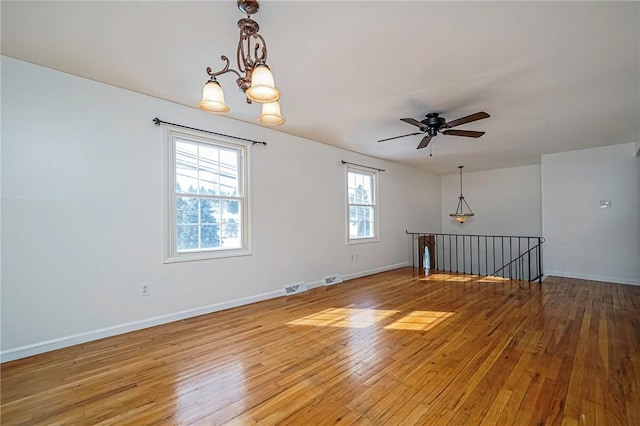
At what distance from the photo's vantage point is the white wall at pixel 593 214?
5.37 meters

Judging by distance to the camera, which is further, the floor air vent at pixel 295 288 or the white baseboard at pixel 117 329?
the floor air vent at pixel 295 288

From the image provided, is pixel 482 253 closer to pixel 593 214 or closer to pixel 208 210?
pixel 593 214

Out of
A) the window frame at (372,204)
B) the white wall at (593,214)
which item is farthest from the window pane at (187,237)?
the white wall at (593,214)

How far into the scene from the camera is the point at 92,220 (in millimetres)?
2977

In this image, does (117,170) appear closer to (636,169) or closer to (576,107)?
(576,107)

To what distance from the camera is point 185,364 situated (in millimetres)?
2473

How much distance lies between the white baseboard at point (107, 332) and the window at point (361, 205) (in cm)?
273

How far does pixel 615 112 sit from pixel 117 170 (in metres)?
6.27

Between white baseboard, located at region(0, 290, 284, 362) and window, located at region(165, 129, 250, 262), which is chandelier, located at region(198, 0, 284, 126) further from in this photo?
white baseboard, located at region(0, 290, 284, 362)

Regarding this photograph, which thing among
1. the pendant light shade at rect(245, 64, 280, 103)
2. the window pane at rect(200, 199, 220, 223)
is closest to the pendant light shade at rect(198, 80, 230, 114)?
the pendant light shade at rect(245, 64, 280, 103)

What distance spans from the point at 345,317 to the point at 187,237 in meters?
2.27

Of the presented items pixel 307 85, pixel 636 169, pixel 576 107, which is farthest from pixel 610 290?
pixel 307 85

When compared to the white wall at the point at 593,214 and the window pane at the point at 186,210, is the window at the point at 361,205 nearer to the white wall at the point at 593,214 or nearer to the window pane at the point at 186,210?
the window pane at the point at 186,210

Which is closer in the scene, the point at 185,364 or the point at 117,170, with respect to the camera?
the point at 185,364
